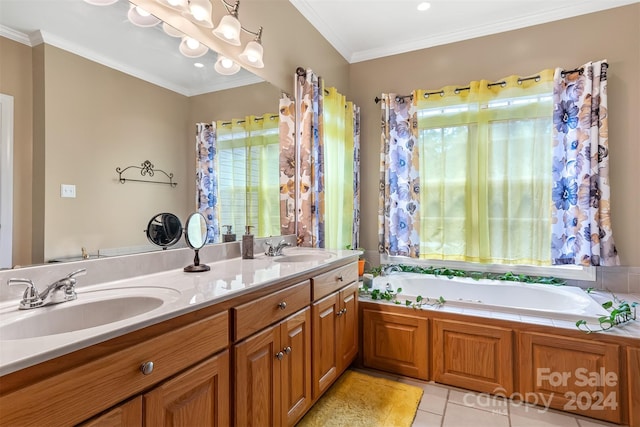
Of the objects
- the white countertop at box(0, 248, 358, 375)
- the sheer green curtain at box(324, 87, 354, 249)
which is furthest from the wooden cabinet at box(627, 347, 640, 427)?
the sheer green curtain at box(324, 87, 354, 249)

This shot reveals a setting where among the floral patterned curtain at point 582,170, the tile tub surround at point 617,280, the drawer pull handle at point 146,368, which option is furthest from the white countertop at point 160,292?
the tile tub surround at point 617,280

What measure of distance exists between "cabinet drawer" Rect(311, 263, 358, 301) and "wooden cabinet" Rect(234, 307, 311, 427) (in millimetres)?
139

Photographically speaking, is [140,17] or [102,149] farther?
[140,17]

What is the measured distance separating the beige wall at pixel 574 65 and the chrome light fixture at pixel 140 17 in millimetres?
2290

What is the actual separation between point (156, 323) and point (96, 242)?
60cm

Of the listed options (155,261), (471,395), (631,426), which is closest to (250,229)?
(155,261)

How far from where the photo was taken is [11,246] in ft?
3.49

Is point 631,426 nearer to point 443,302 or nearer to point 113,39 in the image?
point 443,302

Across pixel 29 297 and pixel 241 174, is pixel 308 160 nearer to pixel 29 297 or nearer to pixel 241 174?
pixel 241 174

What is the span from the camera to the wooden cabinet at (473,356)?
201cm

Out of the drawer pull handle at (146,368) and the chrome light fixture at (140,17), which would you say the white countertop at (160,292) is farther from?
the chrome light fixture at (140,17)

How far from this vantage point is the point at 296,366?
1558 mm

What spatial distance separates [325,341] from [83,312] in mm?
1204

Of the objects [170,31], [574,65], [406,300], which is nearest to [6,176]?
[170,31]
